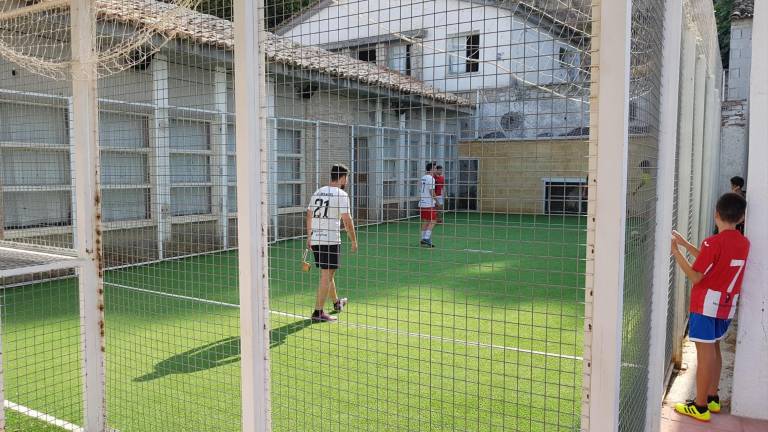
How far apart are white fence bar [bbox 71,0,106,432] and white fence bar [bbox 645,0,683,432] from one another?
9.69 ft

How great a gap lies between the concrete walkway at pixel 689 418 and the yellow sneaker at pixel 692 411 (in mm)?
31

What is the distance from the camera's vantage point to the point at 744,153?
12461mm

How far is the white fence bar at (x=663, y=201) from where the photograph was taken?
312 centimetres

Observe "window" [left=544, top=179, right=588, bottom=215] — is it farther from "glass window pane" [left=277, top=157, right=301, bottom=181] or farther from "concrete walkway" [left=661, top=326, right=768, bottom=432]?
"glass window pane" [left=277, top=157, right=301, bottom=181]

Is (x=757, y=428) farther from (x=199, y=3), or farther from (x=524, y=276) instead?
(x=524, y=276)

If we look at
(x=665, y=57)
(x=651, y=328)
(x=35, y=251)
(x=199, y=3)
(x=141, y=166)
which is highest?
(x=199, y=3)

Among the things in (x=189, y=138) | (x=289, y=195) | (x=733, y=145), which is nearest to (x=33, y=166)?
(x=189, y=138)

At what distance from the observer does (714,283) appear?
12.3ft

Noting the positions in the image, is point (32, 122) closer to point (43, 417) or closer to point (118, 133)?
point (118, 133)

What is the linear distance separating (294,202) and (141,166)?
3.40 meters

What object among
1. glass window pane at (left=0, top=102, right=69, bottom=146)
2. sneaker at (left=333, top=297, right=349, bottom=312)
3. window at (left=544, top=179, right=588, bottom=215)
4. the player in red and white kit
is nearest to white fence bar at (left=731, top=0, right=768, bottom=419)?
window at (left=544, top=179, right=588, bottom=215)

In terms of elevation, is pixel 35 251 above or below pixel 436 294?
above

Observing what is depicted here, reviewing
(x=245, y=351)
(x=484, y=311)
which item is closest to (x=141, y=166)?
(x=484, y=311)

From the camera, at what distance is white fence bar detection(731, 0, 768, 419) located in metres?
3.77
